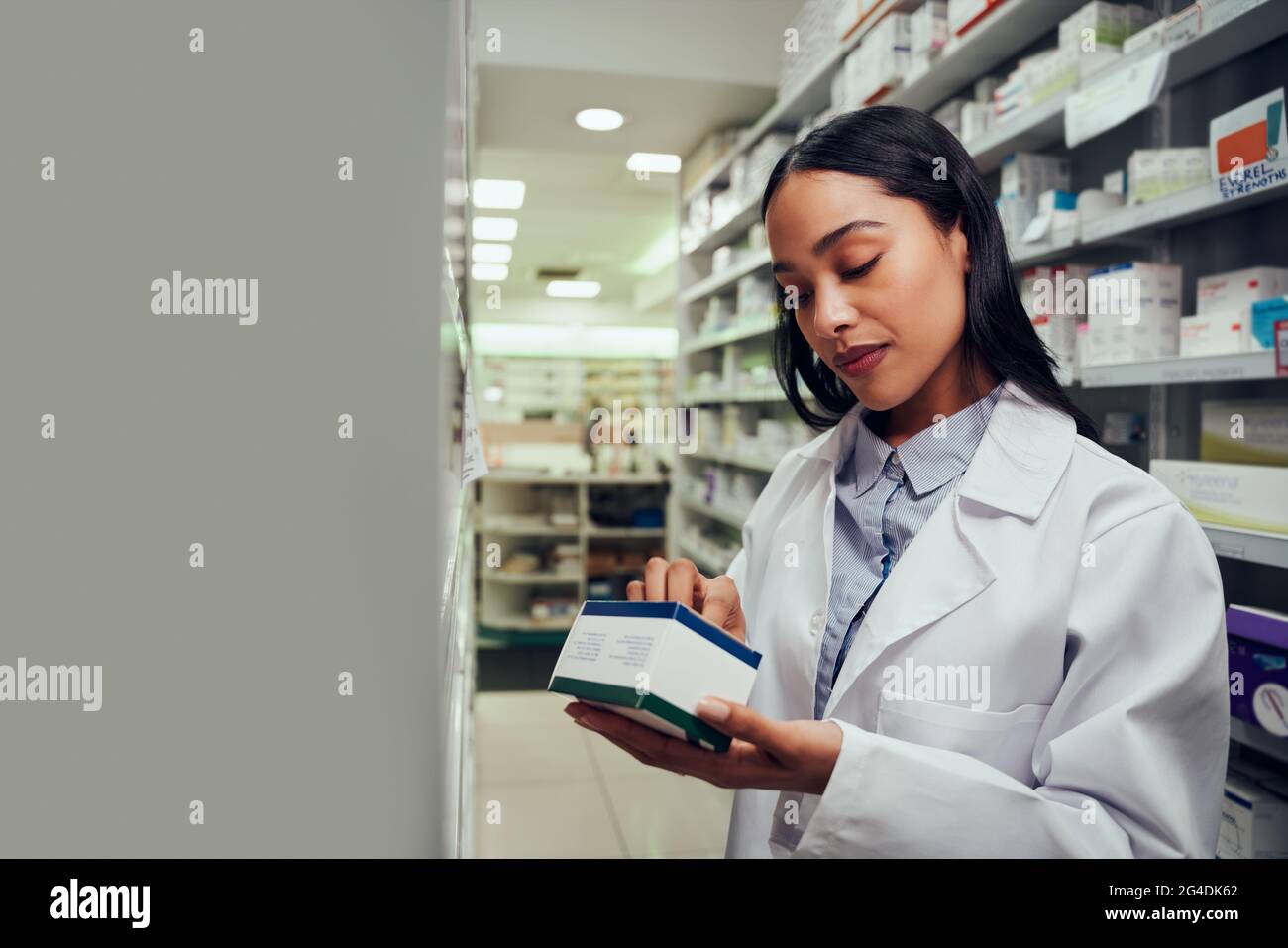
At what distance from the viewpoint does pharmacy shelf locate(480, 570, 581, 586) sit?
6184 millimetres

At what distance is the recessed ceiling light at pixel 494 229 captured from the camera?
710 cm

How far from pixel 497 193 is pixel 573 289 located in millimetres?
5185

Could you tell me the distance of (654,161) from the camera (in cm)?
555

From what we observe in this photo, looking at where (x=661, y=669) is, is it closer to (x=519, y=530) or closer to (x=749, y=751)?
(x=749, y=751)

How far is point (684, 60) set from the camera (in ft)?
12.8

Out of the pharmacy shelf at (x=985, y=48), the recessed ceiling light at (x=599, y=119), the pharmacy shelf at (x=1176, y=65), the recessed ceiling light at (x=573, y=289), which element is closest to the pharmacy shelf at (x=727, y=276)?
the recessed ceiling light at (x=599, y=119)

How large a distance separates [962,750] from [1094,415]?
1.58 m

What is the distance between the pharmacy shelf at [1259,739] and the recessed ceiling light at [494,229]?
6268 mm

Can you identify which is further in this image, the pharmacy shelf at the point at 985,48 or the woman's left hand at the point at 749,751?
the pharmacy shelf at the point at 985,48

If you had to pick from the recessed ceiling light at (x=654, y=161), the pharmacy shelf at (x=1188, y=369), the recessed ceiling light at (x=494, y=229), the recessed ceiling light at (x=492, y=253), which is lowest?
the pharmacy shelf at (x=1188, y=369)

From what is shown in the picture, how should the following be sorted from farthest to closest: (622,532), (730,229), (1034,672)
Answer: (622,532), (730,229), (1034,672)

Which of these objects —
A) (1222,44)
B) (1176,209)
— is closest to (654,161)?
(1222,44)

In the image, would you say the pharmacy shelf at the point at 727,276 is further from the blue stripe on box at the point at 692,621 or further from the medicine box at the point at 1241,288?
the blue stripe on box at the point at 692,621
